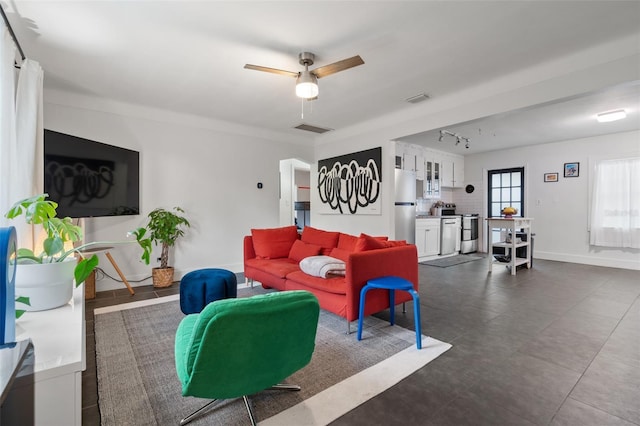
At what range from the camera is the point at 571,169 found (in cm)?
602

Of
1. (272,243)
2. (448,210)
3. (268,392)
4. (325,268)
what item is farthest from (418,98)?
(448,210)

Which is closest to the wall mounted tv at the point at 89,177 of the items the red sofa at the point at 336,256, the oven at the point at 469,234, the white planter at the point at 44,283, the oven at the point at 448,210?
the red sofa at the point at 336,256

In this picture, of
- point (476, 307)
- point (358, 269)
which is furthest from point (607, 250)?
point (358, 269)

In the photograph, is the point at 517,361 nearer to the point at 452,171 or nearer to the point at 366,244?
the point at 366,244

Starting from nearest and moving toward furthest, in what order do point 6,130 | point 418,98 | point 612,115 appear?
point 6,130
point 418,98
point 612,115

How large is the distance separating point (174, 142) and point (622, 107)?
253 inches

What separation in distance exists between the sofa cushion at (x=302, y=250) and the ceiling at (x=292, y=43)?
1919 millimetres

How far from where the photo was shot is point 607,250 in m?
5.58

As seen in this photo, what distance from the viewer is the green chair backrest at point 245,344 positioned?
1.20 meters

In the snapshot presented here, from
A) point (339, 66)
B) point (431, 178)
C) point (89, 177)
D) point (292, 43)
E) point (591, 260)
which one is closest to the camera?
point (339, 66)

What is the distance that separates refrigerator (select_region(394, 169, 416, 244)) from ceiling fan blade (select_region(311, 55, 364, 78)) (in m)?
3.20

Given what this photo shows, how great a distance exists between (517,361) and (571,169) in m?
5.68

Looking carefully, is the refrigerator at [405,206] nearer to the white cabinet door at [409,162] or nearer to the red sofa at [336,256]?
the white cabinet door at [409,162]

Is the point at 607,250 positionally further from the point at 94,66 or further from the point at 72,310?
the point at 94,66
